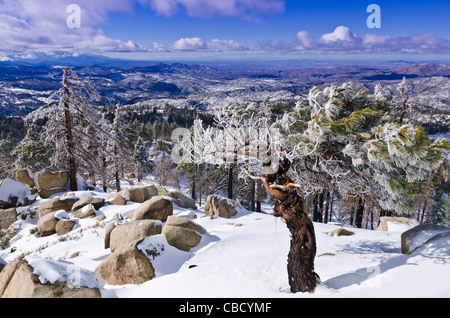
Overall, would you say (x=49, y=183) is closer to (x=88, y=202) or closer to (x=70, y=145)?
(x=70, y=145)

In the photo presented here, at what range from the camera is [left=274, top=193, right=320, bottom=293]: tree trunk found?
209 inches

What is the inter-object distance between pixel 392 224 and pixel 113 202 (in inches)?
640

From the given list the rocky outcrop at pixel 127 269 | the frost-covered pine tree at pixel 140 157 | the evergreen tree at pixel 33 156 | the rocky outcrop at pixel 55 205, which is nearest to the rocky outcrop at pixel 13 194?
the rocky outcrop at pixel 55 205

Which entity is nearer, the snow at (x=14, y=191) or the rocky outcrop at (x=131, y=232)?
the rocky outcrop at (x=131, y=232)

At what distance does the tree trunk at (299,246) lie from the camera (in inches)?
209

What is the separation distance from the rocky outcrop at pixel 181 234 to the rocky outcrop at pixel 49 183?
42.2ft

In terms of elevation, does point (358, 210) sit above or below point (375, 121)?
below

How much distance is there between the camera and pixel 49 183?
17125 mm

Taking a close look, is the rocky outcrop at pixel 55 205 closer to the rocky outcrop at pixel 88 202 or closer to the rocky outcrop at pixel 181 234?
the rocky outcrop at pixel 88 202

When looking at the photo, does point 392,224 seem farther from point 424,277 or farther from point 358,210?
point 424,277

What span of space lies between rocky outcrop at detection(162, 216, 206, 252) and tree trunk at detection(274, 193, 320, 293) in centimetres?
473

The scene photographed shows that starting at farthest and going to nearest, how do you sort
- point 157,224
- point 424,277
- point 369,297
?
point 157,224 → point 424,277 → point 369,297

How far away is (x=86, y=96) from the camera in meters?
16.1
